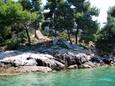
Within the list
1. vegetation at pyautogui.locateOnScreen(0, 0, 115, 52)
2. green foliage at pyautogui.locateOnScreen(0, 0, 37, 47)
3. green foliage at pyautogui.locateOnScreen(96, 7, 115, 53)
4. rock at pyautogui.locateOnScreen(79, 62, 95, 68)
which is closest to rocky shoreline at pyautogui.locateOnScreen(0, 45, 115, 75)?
rock at pyautogui.locateOnScreen(79, 62, 95, 68)

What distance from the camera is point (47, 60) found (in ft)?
150

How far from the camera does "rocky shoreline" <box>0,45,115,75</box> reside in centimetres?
4278

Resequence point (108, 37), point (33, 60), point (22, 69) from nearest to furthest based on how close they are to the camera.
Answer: point (22, 69) → point (33, 60) → point (108, 37)

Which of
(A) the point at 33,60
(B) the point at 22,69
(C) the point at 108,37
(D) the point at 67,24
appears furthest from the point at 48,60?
(C) the point at 108,37

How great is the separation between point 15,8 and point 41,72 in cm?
1471

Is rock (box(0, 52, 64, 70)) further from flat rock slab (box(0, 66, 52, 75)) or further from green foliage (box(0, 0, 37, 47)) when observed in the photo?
green foliage (box(0, 0, 37, 47))

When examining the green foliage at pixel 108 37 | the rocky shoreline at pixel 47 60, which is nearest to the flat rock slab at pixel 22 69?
the rocky shoreline at pixel 47 60

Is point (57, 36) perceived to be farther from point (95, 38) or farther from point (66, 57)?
point (66, 57)

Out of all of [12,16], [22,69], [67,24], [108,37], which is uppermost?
[67,24]

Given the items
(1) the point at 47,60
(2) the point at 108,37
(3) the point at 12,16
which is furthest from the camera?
(2) the point at 108,37

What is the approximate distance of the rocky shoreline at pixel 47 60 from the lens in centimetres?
4278

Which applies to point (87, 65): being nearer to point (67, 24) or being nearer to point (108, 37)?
point (67, 24)

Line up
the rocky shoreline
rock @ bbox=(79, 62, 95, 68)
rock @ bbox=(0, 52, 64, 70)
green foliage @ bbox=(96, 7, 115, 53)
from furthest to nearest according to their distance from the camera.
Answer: green foliage @ bbox=(96, 7, 115, 53)
rock @ bbox=(79, 62, 95, 68)
rock @ bbox=(0, 52, 64, 70)
the rocky shoreline

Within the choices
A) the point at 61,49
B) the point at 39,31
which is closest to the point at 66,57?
the point at 61,49
